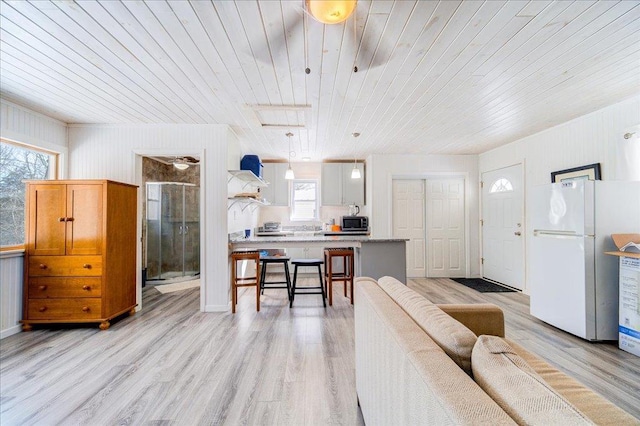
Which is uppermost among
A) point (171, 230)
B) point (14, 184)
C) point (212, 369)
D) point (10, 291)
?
point (14, 184)

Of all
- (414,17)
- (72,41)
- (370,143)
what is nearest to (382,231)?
(370,143)

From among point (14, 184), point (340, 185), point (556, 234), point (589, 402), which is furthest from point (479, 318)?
point (14, 184)

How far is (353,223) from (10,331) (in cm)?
481

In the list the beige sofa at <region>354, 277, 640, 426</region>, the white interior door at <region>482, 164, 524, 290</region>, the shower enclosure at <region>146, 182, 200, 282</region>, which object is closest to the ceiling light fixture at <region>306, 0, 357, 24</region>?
the beige sofa at <region>354, 277, 640, 426</region>

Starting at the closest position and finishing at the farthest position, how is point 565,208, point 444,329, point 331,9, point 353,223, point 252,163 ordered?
point 444,329
point 331,9
point 565,208
point 252,163
point 353,223

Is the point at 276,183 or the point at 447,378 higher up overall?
the point at 276,183

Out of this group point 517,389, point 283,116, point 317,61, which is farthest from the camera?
point 283,116

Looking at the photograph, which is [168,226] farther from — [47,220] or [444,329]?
[444,329]

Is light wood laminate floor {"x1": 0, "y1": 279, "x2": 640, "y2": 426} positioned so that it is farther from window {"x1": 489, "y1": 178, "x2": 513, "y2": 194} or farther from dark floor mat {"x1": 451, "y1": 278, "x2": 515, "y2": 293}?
window {"x1": 489, "y1": 178, "x2": 513, "y2": 194}

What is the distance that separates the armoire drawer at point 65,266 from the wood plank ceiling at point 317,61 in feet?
5.37

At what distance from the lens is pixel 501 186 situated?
4.61 m

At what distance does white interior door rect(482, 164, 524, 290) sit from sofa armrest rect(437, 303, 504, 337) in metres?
3.23

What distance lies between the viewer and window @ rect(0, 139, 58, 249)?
2797mm

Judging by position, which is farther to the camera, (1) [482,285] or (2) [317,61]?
(1) [482,285]
